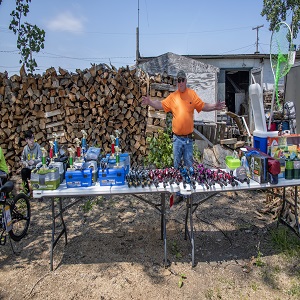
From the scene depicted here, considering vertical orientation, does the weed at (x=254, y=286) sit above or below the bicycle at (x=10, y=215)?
below

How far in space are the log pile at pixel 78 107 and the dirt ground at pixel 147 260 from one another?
249cm

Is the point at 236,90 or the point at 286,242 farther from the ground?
the point at 236,90

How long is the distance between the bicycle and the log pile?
2.80 meters

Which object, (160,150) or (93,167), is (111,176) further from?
(160,150)

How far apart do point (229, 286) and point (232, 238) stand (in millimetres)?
1008

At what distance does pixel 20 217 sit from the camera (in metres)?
3.89

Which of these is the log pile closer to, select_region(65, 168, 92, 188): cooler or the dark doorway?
select_region(65, 168, 92, 188): cooler

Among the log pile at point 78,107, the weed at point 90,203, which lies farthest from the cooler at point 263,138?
the log pile at point 78,107

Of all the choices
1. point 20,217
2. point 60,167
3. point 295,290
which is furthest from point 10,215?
point 295,290

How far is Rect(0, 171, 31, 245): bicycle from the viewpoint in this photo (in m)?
3.39

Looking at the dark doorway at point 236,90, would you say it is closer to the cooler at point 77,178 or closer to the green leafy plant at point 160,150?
the green leafy plant at point 160,150

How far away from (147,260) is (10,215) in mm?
1680

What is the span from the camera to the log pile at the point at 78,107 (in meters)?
6.62

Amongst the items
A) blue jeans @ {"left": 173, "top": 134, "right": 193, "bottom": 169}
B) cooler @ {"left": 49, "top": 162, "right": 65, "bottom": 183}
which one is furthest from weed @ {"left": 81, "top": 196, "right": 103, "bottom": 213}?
cooler @ {"left": 49, "top": 162, "right": 65, "bottom": 183}
